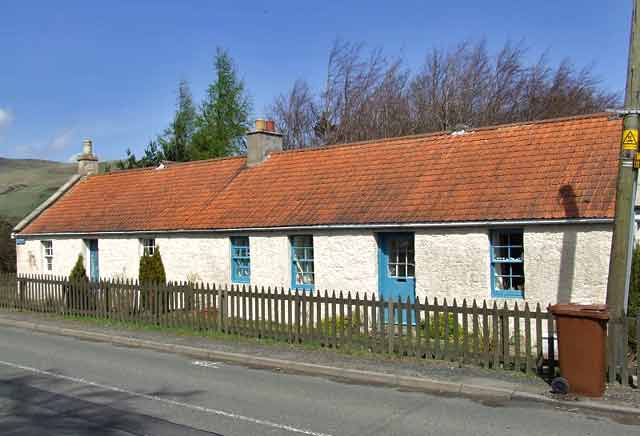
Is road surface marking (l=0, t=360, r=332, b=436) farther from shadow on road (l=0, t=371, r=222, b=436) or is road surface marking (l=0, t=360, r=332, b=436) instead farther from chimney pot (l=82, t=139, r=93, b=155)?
chimney pot (l=82, t=139, r=93, b=155)

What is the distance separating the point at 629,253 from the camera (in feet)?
32.7

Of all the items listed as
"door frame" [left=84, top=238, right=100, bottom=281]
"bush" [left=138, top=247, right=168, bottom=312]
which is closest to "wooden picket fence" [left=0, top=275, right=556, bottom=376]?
"bush" [left=138, top=247, right=168, bottom=312]

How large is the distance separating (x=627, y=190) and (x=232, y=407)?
256 inches

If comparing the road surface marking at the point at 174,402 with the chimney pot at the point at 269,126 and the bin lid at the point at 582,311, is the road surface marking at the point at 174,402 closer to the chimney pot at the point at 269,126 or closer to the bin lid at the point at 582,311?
the bin lid at the point at 582,311

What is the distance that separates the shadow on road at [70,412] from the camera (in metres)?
7.73

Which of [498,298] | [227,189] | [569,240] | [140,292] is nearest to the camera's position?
[569,240]

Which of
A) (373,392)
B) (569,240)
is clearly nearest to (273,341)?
(373,392)

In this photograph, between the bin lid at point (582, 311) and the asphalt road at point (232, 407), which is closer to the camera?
the asphalt road at point (232, 407)

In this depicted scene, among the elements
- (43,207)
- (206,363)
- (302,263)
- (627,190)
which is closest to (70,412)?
(206,363)

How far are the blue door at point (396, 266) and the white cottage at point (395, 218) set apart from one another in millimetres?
28

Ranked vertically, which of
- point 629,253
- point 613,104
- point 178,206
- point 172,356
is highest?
point 613,104

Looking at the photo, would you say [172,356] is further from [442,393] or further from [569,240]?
[569,240]

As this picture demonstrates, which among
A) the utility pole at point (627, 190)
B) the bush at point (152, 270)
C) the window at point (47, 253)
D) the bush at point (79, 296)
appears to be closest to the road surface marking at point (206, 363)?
the utility pole at point (627, 190)

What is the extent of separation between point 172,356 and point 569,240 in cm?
828
